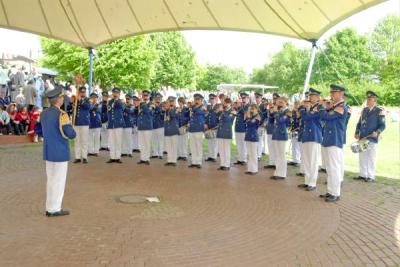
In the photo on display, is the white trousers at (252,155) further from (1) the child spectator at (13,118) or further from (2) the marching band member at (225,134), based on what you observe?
(1) the child spectator at (13,118)

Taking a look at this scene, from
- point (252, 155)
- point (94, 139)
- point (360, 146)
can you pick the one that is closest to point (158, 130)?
point (94, 139)

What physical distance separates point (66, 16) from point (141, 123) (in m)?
3.99

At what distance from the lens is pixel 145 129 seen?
12.9 m

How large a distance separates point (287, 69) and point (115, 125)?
76455mm

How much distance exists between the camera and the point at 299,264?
510 cm

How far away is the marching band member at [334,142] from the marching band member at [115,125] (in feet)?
21.1

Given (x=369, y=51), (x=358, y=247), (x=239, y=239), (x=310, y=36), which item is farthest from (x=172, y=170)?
(x=369, y=51)

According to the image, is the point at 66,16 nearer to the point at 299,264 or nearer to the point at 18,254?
the point at 18,254

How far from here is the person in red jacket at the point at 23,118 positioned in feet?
52.3

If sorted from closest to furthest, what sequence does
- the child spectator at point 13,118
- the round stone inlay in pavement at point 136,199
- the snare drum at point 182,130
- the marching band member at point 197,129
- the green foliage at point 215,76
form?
the round stone inlay in pavement at point 136,199 → the marching band member at point 197,129 → the snare drum at point 182,130 → the child spectator at point 13,118 → the green foliage at point 215,76

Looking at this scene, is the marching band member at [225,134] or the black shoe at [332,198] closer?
the black shoe at [332,198]

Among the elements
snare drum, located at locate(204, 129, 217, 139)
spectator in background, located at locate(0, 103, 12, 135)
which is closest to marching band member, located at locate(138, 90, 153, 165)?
snare drum, located at locate(204, 129, 217, 139)

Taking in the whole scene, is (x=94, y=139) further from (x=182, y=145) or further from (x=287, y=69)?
(x=287, y=69)


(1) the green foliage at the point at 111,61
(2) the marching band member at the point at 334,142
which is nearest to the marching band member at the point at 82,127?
(2) the marching band member at the point at 334,142
